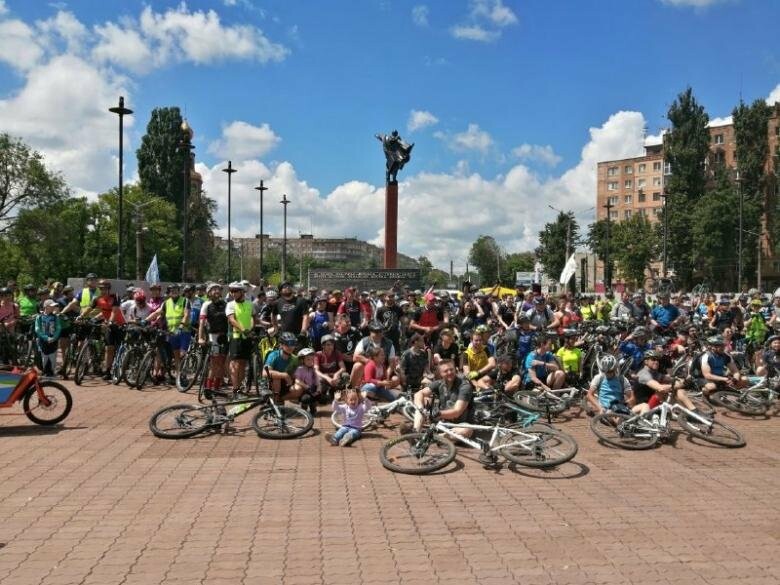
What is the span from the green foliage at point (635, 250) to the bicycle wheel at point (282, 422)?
2437 inches

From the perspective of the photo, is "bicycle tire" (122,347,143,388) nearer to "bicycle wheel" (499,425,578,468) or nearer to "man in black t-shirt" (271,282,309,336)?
"man in black t-shirt" (271,282,309,336)

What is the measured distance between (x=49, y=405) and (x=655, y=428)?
7.89 m

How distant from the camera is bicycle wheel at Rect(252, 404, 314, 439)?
8.16 meters

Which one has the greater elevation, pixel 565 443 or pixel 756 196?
pixel 756 196

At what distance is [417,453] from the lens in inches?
275

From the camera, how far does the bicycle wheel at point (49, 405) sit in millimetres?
8750

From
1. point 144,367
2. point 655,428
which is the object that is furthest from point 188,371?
point 655,428

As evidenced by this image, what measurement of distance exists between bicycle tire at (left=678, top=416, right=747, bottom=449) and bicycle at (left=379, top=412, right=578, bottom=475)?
83.8 inches

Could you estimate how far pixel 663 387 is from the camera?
27.8 ft

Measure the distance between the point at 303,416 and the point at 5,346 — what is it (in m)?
7.14

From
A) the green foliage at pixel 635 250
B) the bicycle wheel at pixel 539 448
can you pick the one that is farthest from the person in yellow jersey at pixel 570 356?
the green foliage at pixel 635 250

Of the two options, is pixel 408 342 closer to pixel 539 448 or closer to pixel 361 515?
pixel 539 448

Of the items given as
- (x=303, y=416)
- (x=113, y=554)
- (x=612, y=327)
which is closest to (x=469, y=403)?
(x=303, y=416)

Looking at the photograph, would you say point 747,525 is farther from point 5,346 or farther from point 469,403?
point 5,346
